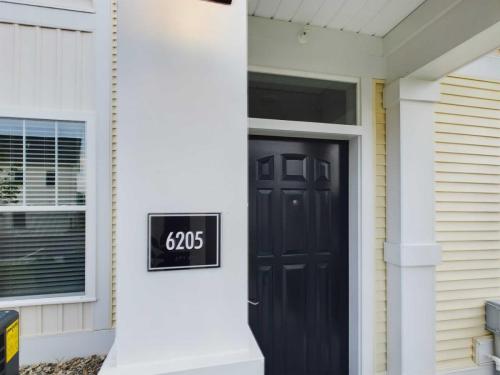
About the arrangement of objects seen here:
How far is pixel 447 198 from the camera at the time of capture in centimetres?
223

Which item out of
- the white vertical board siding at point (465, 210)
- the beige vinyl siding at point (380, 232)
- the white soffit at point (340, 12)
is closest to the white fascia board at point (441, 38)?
the white soffit at point (340, 12)

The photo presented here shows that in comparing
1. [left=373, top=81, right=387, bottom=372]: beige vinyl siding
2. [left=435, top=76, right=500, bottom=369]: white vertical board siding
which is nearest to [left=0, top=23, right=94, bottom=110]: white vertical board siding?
[left=373, top=81, right=387, bottom=372]: beige vinyl siding

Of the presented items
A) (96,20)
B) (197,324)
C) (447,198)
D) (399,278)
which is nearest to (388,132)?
(447,198)

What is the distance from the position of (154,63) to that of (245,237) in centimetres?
75

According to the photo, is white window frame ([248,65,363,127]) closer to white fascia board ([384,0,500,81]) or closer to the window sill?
white fascia board ([384,0,500,81])

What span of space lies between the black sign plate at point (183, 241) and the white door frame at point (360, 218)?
1.13 meters

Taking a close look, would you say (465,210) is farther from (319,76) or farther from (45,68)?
(45,68)

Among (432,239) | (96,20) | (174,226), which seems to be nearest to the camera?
(174,226)

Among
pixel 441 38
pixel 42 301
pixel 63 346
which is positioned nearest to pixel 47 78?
pixel 42 301

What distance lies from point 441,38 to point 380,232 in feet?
4.40

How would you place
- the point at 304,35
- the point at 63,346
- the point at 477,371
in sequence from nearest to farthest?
the point at 63,346 < the point at 304,35 < the point at 477,371

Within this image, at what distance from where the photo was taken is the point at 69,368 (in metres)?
1.74

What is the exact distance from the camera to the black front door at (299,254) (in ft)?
6.52

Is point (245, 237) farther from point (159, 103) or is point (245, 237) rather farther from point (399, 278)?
point (399, 278)
